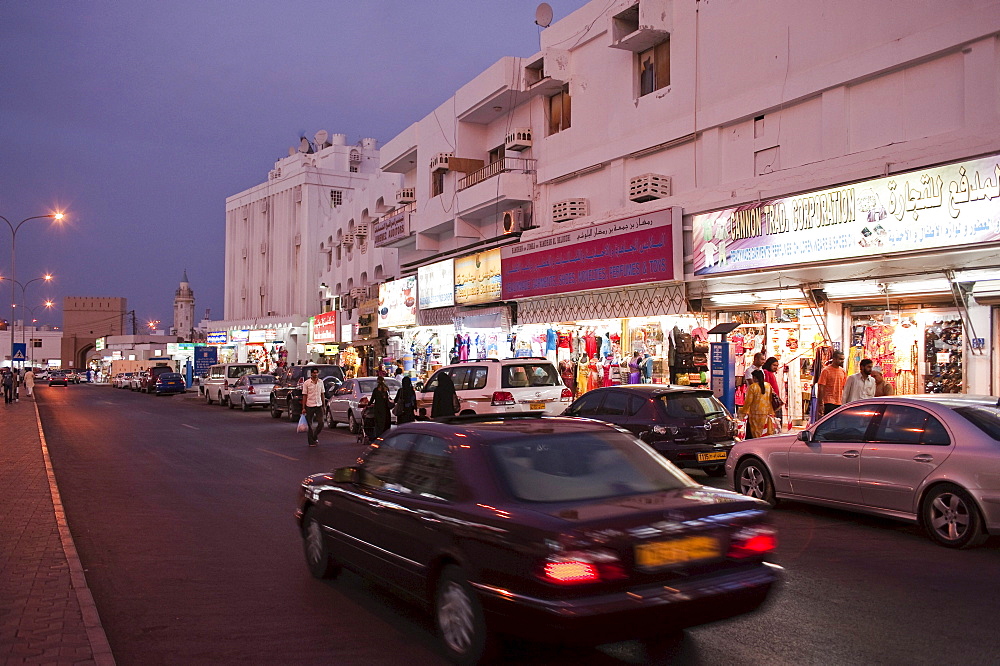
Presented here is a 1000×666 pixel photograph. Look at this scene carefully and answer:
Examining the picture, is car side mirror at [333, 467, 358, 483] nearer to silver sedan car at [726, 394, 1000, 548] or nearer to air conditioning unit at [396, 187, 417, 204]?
A: silver sedan car at [726, 394, 1000, 548]

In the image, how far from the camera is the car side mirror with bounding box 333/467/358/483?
6414 mm

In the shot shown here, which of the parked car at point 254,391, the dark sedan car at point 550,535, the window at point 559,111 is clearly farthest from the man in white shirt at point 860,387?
the parked car at point 254,391

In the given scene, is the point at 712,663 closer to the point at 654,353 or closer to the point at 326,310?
the point at 654,353

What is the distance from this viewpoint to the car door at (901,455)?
822 cm

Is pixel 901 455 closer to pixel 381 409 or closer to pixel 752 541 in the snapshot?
pixel 752 541

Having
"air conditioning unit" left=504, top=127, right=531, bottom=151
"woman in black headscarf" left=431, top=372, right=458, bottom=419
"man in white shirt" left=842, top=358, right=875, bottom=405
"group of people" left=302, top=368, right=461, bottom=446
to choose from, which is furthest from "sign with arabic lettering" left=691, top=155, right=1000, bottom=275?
"air conditioning unit" left=504, top=127, right=531, bottom=151

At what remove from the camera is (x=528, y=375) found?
17.0 m

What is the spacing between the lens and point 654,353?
2084 cm

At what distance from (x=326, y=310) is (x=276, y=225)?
48.2 ft

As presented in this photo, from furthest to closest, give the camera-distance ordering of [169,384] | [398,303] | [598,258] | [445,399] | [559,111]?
1. [169,384]
2. [398,303]
3. [559,111]
4. [598,258]
5. [445,399]

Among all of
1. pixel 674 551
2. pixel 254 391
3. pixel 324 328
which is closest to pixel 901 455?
pixel 674 551

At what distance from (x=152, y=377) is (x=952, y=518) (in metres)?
58.7

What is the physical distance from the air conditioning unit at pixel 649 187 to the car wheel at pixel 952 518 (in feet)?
45.6

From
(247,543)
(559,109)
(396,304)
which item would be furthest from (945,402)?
(396,304)
